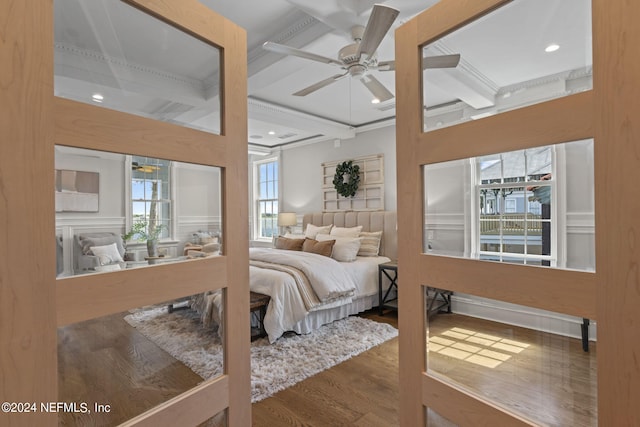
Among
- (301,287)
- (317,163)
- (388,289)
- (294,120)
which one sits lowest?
(388,289)

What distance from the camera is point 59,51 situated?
746mm

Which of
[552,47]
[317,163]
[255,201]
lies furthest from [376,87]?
[255,201]

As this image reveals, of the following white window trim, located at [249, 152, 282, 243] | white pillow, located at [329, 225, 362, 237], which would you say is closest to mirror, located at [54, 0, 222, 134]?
white pillow, located at [329, 225, 362, 237]

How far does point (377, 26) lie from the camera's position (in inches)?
78.2

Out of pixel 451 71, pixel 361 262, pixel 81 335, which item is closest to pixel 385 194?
pixel 361 262

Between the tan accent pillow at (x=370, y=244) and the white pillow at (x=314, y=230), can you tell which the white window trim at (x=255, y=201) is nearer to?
the white pillow at (x=314, y=230)

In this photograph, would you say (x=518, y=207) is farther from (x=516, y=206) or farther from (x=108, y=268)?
(x=108, y=268)

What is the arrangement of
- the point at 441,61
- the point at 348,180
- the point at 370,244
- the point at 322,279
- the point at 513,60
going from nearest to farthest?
the point at 513,60
the point at 441,61
the point at 322,279
the point at 370,244
the point at 348,180

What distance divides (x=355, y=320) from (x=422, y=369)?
2.80m

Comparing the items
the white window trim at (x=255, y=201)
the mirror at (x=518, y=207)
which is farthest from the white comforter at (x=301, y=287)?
the white window trim at (x=255, y=201)

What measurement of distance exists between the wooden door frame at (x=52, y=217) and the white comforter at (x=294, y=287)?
1994 millimetres

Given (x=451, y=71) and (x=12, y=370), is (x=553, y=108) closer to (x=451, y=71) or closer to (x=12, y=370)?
(x=451, y=71)

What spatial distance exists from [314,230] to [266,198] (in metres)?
2.05

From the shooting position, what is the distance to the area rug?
1.02 metres
